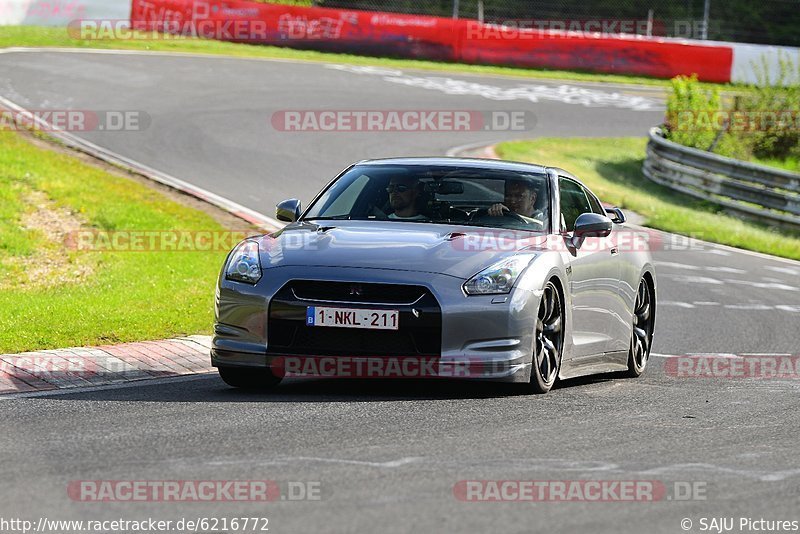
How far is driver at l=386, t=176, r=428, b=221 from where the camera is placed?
906 cm

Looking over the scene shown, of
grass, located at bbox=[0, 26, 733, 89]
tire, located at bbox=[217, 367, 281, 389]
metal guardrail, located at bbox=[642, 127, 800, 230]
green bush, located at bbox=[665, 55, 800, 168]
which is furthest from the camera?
grass, located at bbox=[0, 26, 733, 89]

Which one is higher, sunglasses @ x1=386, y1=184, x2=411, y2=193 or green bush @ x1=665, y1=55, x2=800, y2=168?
sunglasses @ x1=386, y1=184, x2=411, y2=193

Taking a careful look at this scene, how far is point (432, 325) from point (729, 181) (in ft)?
56.9

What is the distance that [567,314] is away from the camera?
8609mm

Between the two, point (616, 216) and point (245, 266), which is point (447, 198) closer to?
point (245, 266)

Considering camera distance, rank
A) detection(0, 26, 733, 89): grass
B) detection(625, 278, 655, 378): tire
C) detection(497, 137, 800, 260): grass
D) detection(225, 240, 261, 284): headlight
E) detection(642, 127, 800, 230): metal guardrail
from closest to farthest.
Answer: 1. detection(225, 240, 261, 284): headlight
2. detection(625, 278, 655, 378): tire
3. detection(497, 137, 800, 260): grass
4. detection(642, 127, 800, 230): metal guardrail
5. detection(0, 26, 733, 89): grass

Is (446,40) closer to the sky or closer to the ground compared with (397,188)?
closer to the ground

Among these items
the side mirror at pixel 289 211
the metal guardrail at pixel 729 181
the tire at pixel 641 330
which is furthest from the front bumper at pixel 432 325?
the metal guardrail at pixel 729 181

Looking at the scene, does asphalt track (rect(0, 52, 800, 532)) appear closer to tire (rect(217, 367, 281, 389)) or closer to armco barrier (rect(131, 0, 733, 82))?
tire (rect(217, 367, 281, 389))

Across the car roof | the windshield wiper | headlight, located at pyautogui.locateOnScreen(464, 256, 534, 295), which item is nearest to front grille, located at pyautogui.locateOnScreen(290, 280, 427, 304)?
headlight, located at pyautogui.locateOnScreen(464, 256, 534, 295)

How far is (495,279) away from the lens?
7938mm

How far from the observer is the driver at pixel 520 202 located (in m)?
9.05

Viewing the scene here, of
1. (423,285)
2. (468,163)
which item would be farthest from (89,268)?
(423,285)

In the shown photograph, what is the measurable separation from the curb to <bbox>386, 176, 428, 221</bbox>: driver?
167cm
